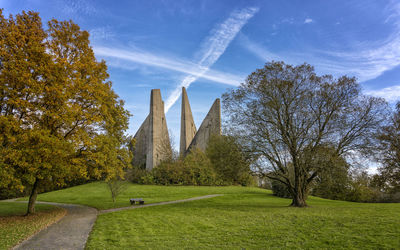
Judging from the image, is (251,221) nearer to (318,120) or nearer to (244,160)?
(244,160)

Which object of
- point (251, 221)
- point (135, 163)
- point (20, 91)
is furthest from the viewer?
point (135, 163)

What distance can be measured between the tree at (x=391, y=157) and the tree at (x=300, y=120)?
15.0ft

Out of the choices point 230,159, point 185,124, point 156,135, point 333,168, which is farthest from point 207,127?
point 333,168

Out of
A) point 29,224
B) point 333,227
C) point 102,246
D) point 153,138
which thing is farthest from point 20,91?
point 153,138

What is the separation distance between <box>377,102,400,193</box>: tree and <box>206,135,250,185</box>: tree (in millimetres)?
10831

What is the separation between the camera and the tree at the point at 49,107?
10289 mm

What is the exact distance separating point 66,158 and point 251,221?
9509 mm

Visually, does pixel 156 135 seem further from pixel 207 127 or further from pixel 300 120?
pixel 300 120

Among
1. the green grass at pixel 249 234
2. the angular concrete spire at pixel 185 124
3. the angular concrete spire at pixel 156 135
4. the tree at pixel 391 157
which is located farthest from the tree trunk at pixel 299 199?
the angular concrete spire at pixel 185 124

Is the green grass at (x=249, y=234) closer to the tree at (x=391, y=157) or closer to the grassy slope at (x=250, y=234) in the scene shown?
the grassy slope at (x=250, y=234)

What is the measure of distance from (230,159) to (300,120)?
16.7 ft

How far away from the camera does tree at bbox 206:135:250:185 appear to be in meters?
14.2

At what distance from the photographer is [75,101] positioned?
516 inches

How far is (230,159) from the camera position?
14.3 meters
